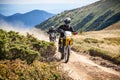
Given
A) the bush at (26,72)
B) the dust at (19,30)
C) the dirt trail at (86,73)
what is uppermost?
the dust at (19,30)

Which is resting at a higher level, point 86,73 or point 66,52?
point 66,52

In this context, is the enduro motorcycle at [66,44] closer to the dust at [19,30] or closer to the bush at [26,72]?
the dust at [19,30]

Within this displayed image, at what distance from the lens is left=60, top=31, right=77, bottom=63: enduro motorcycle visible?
14.6 metres

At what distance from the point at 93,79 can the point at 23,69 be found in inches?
169

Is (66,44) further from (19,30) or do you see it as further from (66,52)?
(19,30)

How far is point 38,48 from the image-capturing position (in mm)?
13508

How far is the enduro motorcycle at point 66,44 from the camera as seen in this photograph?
47.8ft

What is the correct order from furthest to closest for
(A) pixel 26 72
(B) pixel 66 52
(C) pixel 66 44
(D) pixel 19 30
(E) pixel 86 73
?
(D) pixel 19 30
(B) pixel 66 52
(C) pixel 66 44
(E) pixel 86 73
(A) pixel 26 72

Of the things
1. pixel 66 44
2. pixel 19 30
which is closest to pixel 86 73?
pixel 66 44

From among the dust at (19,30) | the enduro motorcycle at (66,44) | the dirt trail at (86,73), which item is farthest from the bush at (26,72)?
the dust at (19,30)

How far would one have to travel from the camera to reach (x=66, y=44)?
14711 mm

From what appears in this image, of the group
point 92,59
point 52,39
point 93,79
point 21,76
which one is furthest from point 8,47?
point 52,39

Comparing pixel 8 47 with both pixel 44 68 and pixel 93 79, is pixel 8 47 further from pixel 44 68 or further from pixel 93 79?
pixel 93 79

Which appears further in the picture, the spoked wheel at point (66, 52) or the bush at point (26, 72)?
the spoked wheel at point (66, 52)
